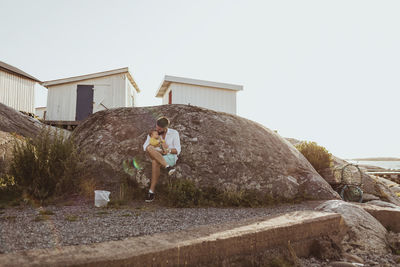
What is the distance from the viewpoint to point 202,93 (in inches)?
521

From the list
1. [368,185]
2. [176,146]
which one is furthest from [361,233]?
[368,185]

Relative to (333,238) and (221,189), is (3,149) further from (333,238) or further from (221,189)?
(333,238)

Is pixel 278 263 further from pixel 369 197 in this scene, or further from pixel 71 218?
pixel 369 197

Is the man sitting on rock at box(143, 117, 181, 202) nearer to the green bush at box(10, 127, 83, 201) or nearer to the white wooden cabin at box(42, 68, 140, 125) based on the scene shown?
the green bush at box(10, 127, 83, 201)

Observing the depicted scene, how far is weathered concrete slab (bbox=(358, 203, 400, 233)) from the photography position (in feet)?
15.7

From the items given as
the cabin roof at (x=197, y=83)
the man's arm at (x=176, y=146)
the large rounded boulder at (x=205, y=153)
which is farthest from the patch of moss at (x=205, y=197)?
the cabin roof at (x=197, y=83)

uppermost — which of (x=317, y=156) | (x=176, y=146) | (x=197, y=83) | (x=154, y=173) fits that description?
(x=197, y=83)

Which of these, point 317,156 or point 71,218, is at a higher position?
point 317,156

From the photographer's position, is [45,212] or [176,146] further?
[176,146]

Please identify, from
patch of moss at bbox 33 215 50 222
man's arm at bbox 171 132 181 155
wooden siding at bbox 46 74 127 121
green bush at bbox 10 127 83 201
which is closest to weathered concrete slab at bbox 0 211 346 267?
patch of moss at bbox 33 215 50 222

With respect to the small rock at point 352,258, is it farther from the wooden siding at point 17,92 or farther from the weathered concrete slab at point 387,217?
the wooden siding at point 17,92

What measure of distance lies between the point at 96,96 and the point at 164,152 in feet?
32.2

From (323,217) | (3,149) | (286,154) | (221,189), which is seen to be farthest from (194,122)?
(3,149)

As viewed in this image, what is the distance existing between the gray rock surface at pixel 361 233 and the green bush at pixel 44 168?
171 inches
